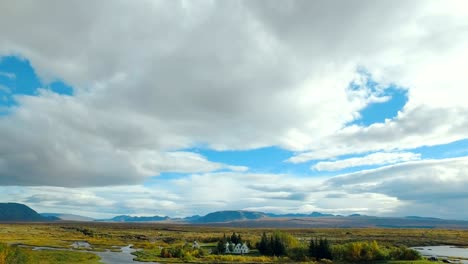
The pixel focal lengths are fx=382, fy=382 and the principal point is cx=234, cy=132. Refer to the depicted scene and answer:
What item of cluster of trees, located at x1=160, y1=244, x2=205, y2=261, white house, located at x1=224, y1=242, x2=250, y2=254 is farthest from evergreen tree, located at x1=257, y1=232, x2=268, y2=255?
cluster of trees, located at x1=160, y1=244, x2=205, y2=261

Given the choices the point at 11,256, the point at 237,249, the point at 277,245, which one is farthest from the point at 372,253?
the point at 11,256

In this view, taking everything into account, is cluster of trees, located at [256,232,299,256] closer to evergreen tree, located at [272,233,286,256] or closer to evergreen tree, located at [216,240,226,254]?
evergreen tree, located at [272,233,286,256]

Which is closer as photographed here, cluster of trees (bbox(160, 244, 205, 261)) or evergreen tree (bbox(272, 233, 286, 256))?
cluster of trees (bbox(160, 244, 205, 261))

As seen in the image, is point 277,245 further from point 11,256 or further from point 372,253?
point 11,256

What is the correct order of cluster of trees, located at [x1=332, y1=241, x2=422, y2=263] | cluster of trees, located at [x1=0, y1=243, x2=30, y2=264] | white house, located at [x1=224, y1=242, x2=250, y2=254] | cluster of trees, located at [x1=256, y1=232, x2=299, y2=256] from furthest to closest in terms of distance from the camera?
white house, located at [x1=224, y1=242, x2=250, y2=254] → cluster of trees, located at [x1=256, y1=232, x2=299, y2=256] → cluster of trees, located at [x1=332, y1=241, x2=422, y2=263] → cluster of trees, located at [x1=0, y1=243, x2=30, y2=264]

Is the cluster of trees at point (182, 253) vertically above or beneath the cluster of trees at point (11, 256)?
beneath

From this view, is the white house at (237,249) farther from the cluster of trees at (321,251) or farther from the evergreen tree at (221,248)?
the cluster of trees at (321,251)

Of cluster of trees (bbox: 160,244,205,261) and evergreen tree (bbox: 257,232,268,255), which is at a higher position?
evergreen tree (bbox: 257,232,268,255)

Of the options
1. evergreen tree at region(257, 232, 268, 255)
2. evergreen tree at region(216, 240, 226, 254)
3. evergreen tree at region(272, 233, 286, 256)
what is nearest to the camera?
evergreen tree at region(272, 233, 286, 256)

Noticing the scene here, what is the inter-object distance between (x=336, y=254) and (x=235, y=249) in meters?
32.3

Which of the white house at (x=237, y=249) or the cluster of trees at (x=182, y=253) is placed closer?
the cluster of trees at (x=182, y=253)

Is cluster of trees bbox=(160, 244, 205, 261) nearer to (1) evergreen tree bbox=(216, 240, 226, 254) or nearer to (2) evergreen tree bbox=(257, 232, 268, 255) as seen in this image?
(1) evergreen tree bbox=(216, 240, 226, 254)

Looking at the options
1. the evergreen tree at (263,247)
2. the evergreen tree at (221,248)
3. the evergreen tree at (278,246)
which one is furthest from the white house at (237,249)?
the evergreen tree at (278,246)

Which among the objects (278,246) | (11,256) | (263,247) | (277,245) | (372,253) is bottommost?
(372,253)
